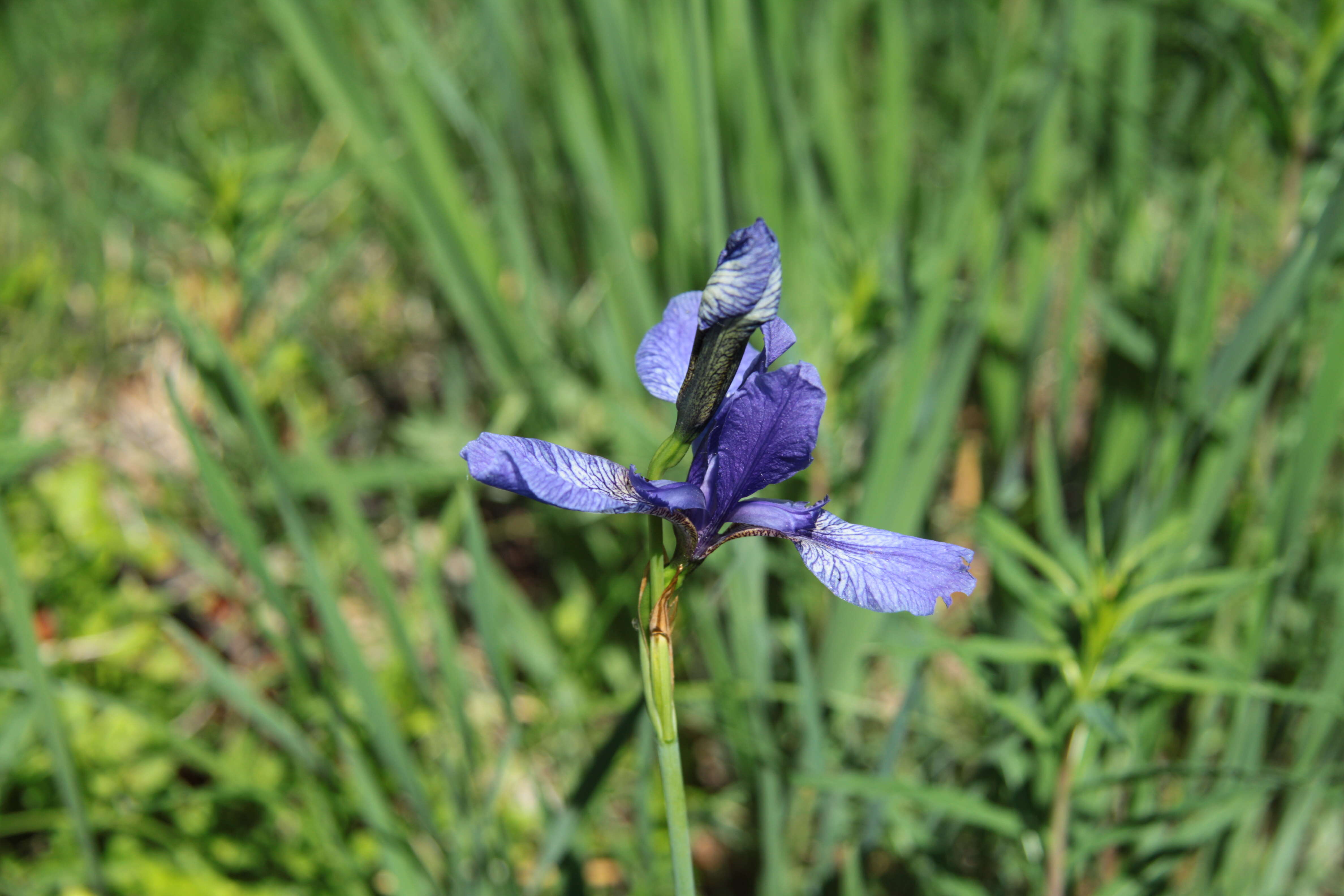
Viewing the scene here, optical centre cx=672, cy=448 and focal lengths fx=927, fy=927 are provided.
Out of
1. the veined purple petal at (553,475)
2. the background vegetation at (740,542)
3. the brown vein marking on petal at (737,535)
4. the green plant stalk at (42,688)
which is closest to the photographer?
the veined purple petal at (553,475)

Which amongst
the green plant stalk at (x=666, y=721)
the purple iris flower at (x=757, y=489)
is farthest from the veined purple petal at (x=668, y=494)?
the green plant stalk at (x=666, y=721)

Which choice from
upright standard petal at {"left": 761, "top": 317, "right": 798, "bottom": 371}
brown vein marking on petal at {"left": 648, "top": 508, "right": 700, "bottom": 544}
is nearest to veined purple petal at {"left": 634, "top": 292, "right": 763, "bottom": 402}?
upright standard petal at {"left": 761, "top": 317, "right": 798, "bottom": 371}

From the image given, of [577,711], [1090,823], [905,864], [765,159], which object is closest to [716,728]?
[577,711]

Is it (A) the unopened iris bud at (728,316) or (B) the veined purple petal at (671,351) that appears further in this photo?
(B) the veined purple petal at (671,351)

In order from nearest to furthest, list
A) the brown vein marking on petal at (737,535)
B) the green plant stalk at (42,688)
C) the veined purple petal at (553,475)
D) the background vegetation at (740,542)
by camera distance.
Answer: the veined purple petal at (553,475) < the brown vein marking on petal at (737,535) < the green plant stalk at (42,688) < the background vegetation at (740,542)

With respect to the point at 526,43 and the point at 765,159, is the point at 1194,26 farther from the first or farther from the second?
the point at 526,43

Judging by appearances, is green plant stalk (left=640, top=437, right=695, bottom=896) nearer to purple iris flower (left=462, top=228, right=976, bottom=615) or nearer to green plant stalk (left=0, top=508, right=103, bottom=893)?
purple iris flower (left=462, top=228, right=976, bottom=615)

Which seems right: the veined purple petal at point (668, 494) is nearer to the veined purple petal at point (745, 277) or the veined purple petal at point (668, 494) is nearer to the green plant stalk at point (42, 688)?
the veined purple petal at point (745, 277)
